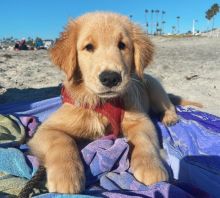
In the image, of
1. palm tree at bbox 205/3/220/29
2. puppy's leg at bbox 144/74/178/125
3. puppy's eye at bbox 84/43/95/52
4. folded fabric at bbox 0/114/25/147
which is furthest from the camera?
palm tree at bbox 205/3/220/29

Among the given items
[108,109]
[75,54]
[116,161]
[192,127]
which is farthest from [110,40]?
[192,127]

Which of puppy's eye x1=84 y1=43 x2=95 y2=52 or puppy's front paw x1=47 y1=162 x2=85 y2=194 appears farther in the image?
puppy's eye x1=84 y1=43 x2=95 y2=52

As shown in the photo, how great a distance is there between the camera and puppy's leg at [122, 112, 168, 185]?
2.67m

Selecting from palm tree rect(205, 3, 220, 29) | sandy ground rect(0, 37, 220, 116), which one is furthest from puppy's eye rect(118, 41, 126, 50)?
palm tree rect(205, 3, 220, 29)

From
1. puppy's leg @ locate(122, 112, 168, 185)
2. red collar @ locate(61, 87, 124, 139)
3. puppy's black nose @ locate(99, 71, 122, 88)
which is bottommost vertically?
puppy's leg @ locate(122, 112, 168, 185)

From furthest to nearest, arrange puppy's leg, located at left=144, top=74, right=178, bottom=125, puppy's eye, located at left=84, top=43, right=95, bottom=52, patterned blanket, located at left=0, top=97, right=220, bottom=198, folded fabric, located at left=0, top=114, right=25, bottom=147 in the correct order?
puppy's leg, located at left=144, top=74, right=178, bottom=125, folded fabric, located at left=0, top=114, right=25, bottom=147, puppy's eye, located at left=84, top=43, right=95, bottom=52, patterned blanket, located at left=0, top=97, right=220, bottom=198

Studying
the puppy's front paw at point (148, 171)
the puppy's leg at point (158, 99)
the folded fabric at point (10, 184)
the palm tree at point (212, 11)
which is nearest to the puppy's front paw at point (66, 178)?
the folded fabric at point (10, 184)

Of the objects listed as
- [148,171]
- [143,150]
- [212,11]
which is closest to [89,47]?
[143,150]

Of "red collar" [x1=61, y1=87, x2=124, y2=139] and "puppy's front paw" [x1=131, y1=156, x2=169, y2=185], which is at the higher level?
"red collar" [x1=61, y1=87, x2=124, y2=139]

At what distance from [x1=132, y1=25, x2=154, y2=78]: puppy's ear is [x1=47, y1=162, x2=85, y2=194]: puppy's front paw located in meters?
1.47

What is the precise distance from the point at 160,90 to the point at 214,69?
5144 mm

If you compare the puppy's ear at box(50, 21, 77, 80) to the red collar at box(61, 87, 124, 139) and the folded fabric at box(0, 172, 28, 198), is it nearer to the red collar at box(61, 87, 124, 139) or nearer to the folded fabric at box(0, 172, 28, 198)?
the red collar at box(61, 87, 124, 139)

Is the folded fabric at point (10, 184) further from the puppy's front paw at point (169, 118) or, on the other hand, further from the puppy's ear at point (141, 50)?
the puppy's front paw at point (169, 118)

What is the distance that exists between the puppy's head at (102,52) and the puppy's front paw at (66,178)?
0.82 metres
